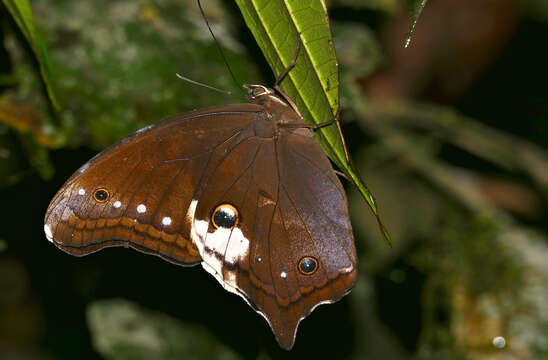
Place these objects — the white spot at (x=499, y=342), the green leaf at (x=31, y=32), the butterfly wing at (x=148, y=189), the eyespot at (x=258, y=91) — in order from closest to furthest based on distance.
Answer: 1. the green leaf at (x=31, y=32)
2. the butterfly wing at (x=148, y=189)
3. the eyespot at (x=258, y=91)
4. the white spot at (x=499, y=342)

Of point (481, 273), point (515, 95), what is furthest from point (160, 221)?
point (515, 95)

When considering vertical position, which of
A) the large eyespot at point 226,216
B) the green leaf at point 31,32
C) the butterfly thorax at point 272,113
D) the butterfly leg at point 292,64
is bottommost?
the large eyespot at point 226,216

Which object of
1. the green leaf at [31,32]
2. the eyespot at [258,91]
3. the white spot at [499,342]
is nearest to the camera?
the green leaf at [31,32]

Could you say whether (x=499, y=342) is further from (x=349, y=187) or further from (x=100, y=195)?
(x=100, y=195)

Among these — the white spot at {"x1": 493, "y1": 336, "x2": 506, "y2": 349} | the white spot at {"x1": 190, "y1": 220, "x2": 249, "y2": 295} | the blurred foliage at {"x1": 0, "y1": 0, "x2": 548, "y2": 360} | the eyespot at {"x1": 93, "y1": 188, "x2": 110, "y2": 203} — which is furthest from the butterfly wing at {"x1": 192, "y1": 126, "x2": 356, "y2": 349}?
the white spot at {"x1": 493, "y1": 336, "x2": 506, "y2": 349}

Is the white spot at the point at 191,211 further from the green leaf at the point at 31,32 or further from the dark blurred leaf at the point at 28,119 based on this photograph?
the dark blurred leaf at the point at 28,119

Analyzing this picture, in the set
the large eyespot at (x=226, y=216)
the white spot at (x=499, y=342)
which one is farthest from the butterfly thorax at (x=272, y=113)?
the white spot at (x=499, y=342)

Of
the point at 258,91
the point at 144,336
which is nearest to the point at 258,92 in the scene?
the point at 258,91
